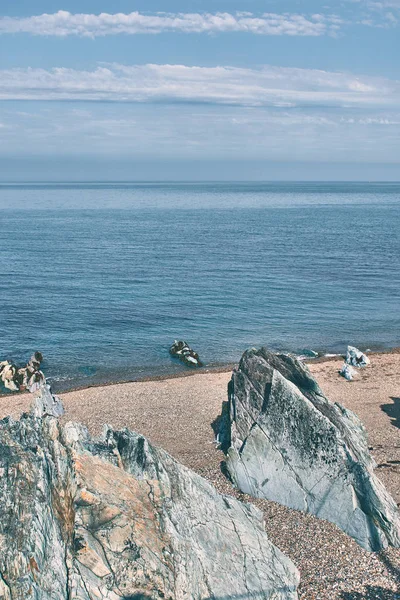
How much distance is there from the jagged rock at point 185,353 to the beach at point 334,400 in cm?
164

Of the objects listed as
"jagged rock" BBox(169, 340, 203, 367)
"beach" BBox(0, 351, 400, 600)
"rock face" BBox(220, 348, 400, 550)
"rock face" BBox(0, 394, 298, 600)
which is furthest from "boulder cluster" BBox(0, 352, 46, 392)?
"rock face" BBox(0, 394, 298, 600)

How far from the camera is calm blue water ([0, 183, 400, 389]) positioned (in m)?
44.7

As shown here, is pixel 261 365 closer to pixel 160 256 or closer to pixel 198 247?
pixel 160 256

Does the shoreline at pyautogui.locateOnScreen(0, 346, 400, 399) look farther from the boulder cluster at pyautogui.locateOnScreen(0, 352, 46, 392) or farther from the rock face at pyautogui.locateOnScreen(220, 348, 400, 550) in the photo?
the rock face at pyautogui.locateOnScreen(220, 348, 400, 550)

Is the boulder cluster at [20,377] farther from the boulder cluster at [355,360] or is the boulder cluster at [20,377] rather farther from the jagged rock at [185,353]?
the boulder cluster at [355,360]

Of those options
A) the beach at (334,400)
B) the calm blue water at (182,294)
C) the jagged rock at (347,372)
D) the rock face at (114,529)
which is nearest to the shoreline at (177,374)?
the beach at (334,400)

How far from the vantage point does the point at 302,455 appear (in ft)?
67.9

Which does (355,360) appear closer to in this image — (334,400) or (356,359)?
(356,359)

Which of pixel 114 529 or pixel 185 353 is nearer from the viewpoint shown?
pixel 114 529

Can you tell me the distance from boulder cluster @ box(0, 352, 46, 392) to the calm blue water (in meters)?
1.62

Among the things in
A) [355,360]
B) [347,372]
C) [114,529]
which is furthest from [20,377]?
[114,529]

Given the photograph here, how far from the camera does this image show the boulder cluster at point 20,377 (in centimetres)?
3609

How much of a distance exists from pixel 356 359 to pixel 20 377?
21.3 meters

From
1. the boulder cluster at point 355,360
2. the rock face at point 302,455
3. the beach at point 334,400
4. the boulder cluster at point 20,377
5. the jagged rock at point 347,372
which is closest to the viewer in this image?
the beach at point 334,400
